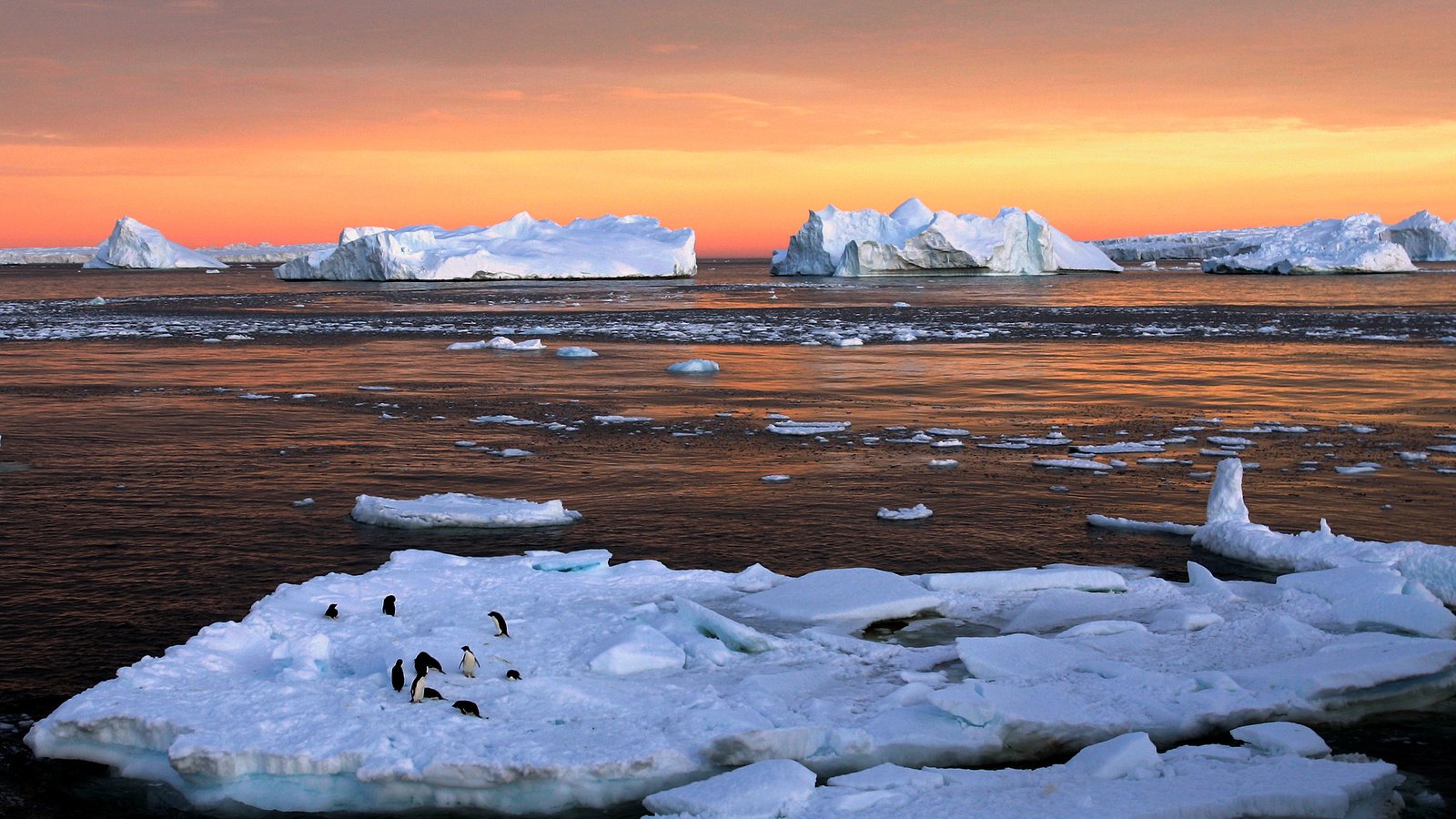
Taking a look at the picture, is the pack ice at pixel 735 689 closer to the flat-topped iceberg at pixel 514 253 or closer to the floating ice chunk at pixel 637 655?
the floating ice chunk at pixel 637 655

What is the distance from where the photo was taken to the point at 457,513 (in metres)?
10.1

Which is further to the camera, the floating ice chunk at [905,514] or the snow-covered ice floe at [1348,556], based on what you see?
the floating ice chunk at [905,514]

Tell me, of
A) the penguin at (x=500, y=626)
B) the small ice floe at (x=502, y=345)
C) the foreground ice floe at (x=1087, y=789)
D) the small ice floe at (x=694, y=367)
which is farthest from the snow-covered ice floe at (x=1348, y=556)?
the small ice floe at (x=502, y=345)

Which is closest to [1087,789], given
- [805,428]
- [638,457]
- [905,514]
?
[905,514]

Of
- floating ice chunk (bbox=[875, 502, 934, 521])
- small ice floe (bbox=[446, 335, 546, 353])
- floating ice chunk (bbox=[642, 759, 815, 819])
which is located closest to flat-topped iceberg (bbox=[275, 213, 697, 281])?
small ice floe (bbox=[446, 335, 546, 353])

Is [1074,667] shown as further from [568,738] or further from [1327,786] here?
[568,738]

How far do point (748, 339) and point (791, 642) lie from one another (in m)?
21.9

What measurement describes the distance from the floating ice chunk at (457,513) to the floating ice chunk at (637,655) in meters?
3.38

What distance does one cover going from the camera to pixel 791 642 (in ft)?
23.2

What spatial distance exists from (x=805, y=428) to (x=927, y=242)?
5085cm

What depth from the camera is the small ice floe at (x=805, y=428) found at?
14609mm

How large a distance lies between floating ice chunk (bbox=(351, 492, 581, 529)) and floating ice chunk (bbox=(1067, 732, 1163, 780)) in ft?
18.1

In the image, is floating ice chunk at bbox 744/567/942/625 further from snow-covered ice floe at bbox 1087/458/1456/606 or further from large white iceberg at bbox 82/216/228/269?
large white iceberg at bbox 82/216/228/269

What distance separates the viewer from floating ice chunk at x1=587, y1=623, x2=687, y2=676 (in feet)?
21.8
